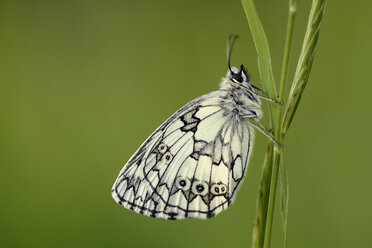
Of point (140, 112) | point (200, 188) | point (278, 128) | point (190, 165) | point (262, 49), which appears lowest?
point (200, 188)

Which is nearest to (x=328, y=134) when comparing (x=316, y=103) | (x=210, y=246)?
(x=316, y=103)

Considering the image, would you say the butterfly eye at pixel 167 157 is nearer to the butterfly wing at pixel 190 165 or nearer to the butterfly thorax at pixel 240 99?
the butterfly wing at pixel 190 165

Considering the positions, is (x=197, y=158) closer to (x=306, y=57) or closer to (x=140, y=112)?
(x=306, y=57)

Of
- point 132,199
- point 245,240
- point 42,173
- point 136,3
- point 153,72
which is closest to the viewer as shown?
point 132,199

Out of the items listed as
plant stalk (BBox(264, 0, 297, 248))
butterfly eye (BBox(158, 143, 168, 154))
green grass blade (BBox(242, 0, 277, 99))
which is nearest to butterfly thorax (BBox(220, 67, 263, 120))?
butterfly eye (BBox(158, 143, 168, 154))

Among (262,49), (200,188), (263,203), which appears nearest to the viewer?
(263,203)

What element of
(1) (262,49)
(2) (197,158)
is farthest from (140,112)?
(1) (262,49)

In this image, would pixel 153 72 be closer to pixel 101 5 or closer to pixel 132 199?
pixel 101 5
